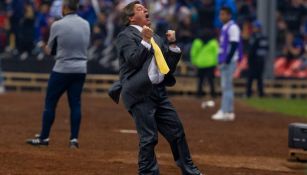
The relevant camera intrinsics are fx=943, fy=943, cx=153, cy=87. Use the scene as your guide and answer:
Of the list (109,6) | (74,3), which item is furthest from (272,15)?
(74,3)

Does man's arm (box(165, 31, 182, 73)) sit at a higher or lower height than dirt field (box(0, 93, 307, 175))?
higher

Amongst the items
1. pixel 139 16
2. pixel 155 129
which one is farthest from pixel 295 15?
pixel 155 129

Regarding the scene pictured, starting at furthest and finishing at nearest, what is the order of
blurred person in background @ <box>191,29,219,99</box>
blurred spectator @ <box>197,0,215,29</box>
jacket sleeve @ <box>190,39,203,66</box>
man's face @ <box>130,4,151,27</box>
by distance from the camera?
blurred spectator @ <box>197,0,215,29</box> → jacket sleeve @ <box>190,39,203,66</box> → blurred person in background @ <box>191,29,219,99</box> → man's face @ <box>130,4,151,27</box>

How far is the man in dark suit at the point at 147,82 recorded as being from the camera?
949 cm

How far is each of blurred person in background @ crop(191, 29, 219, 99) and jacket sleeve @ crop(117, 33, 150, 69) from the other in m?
14.9

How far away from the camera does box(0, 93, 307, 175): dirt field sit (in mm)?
11047

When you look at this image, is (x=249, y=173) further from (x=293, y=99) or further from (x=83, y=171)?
(x=293, y=99)

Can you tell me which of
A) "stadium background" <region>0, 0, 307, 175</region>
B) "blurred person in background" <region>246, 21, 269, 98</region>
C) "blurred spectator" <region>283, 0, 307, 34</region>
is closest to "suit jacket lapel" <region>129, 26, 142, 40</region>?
"stadium background" <region>0, 0, 307, 175</region>

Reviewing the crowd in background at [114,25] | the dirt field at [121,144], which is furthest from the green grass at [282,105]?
the crowd in background at [114,25]

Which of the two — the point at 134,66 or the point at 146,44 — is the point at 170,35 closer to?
the point at 146,44

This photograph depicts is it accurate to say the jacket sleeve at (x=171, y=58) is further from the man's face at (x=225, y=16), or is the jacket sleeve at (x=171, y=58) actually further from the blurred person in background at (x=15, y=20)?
the blurred person in background at (x=15, y=20)

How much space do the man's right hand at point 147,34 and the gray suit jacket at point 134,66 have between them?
0.33 ft

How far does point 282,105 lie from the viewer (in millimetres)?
23953

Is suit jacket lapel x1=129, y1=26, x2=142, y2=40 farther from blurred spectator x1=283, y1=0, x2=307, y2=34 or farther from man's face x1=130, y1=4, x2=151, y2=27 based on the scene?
blurred spectator x1=283, y1=0, x2=307, y2=34
